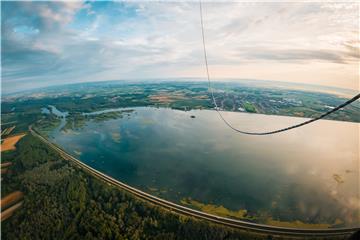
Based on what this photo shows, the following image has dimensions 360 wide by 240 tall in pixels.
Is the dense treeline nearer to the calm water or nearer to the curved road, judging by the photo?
the curved road

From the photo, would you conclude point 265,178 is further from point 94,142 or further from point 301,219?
point 94,142

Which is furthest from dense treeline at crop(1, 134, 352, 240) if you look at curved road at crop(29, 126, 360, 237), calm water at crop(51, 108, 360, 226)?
calm water at crop(51, 108, 360, 226)

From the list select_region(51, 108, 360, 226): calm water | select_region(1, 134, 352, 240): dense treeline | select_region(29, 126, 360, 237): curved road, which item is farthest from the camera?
select_region(51, 108, 360, 226): calm water

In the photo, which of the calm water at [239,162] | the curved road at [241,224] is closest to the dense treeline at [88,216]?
the curved road at [241,224]

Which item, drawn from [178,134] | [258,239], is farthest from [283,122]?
[258,239]

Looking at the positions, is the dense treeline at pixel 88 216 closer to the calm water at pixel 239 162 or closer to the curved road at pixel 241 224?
the curved road at pixel 241 224
